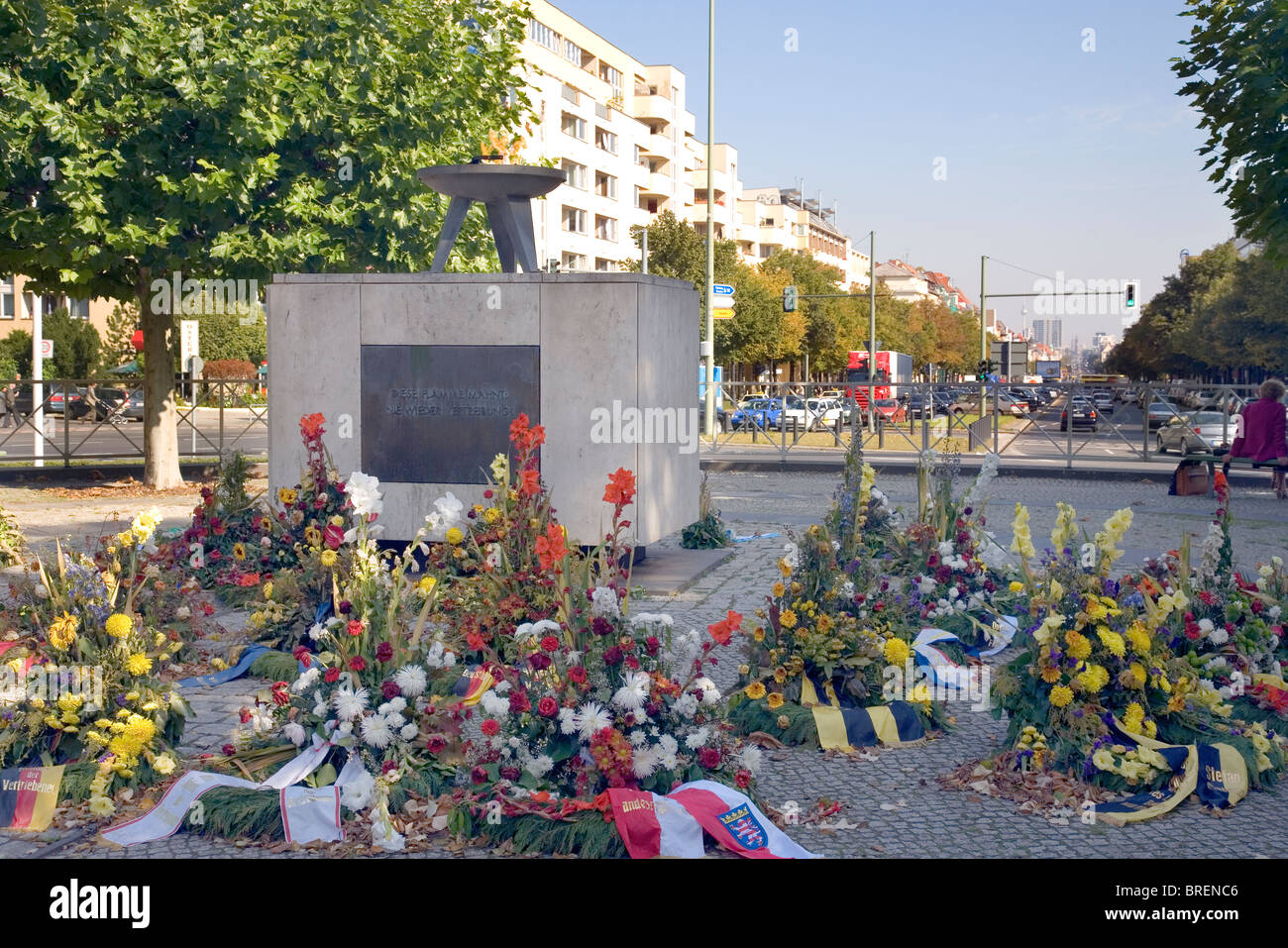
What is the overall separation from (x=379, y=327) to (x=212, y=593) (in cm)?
226

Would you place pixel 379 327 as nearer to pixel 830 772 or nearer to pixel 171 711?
pixel 171 711

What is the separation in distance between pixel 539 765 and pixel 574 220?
63.6 metres

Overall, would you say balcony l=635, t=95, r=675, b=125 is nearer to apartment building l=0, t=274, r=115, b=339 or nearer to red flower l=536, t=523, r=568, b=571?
apartment building l=0, t=274, r=115, b=339

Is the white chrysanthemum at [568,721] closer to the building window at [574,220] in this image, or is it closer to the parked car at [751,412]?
the parked car at [751,412]

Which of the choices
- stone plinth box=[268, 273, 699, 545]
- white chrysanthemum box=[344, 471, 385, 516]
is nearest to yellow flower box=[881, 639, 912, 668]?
white chrysanthemum box=[344, 471, 385, 516]

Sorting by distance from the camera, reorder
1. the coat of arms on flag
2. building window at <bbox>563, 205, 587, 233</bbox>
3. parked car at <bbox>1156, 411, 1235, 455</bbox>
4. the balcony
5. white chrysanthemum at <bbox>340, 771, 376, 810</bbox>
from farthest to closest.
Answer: the balcony
building window at <bbox>563, 205, 587, 233</bbox>
parked car at <bbox>1156, 411, 1235, 455</bbox>
white chrysanthemum at <bbox>340, 771, 376, 810</bbox>
the coat of arms on flag

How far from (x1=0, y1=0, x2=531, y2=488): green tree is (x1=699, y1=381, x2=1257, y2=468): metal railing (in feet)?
32.9

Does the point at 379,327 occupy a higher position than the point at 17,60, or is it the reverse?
the point at 17,60

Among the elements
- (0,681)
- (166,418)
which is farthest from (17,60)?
(0,681)

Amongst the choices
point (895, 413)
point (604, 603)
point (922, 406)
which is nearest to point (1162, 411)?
point (922, 406)

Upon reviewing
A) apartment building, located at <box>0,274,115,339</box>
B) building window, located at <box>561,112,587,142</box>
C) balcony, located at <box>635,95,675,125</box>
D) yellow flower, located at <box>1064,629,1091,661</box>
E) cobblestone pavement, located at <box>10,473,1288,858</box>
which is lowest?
cobblestone pavement, located at <box>10,473,1288,858</box>

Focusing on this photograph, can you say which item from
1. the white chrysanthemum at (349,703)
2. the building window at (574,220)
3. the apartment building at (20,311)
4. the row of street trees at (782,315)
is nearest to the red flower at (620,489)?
the white chrysanthemum at (349,703)

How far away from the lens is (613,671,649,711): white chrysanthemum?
4266mm

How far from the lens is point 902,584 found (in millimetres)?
7711
